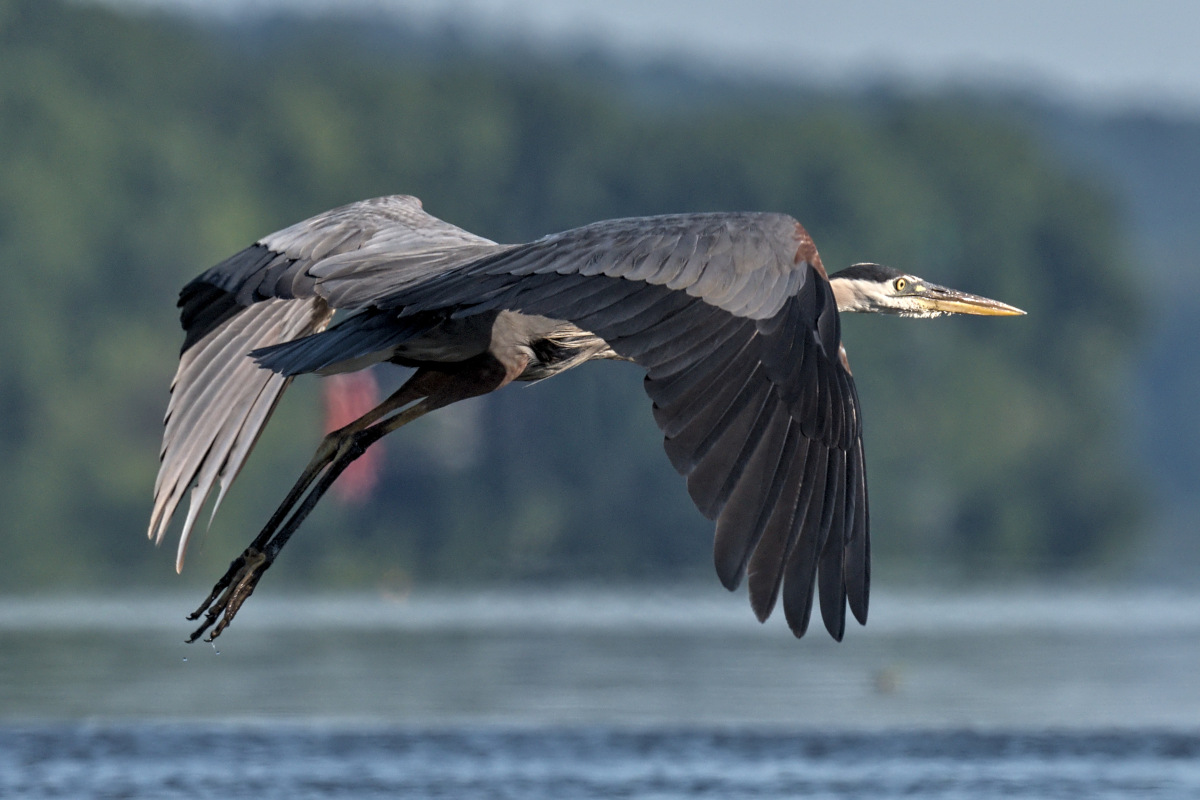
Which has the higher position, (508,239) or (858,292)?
(508,239)

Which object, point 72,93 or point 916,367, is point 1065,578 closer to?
point 916,367

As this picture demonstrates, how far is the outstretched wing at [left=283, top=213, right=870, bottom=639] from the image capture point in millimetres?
7000

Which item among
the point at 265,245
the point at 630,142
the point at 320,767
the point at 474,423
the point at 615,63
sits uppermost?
the point at 615,63

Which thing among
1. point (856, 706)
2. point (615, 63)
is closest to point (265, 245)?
point (856, 706)

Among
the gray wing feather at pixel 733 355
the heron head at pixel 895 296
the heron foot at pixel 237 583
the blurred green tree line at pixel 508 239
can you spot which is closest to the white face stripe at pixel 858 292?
the heron head at pixel 895 296

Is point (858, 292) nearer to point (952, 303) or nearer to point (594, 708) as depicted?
point (952, 303)

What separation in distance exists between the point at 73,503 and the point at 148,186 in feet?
32.9

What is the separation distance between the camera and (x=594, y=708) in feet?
46.1

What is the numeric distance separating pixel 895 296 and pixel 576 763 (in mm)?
2990

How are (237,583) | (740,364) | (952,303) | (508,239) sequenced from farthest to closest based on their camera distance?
(508,239) < (952,303) < (237,583) < (740,364)

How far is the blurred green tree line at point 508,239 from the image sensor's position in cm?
4425

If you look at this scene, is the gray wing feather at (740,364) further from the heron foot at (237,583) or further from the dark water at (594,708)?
the dark water at (594,708)

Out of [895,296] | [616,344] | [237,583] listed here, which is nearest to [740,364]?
[616,344]

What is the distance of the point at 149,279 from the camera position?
160 ft
